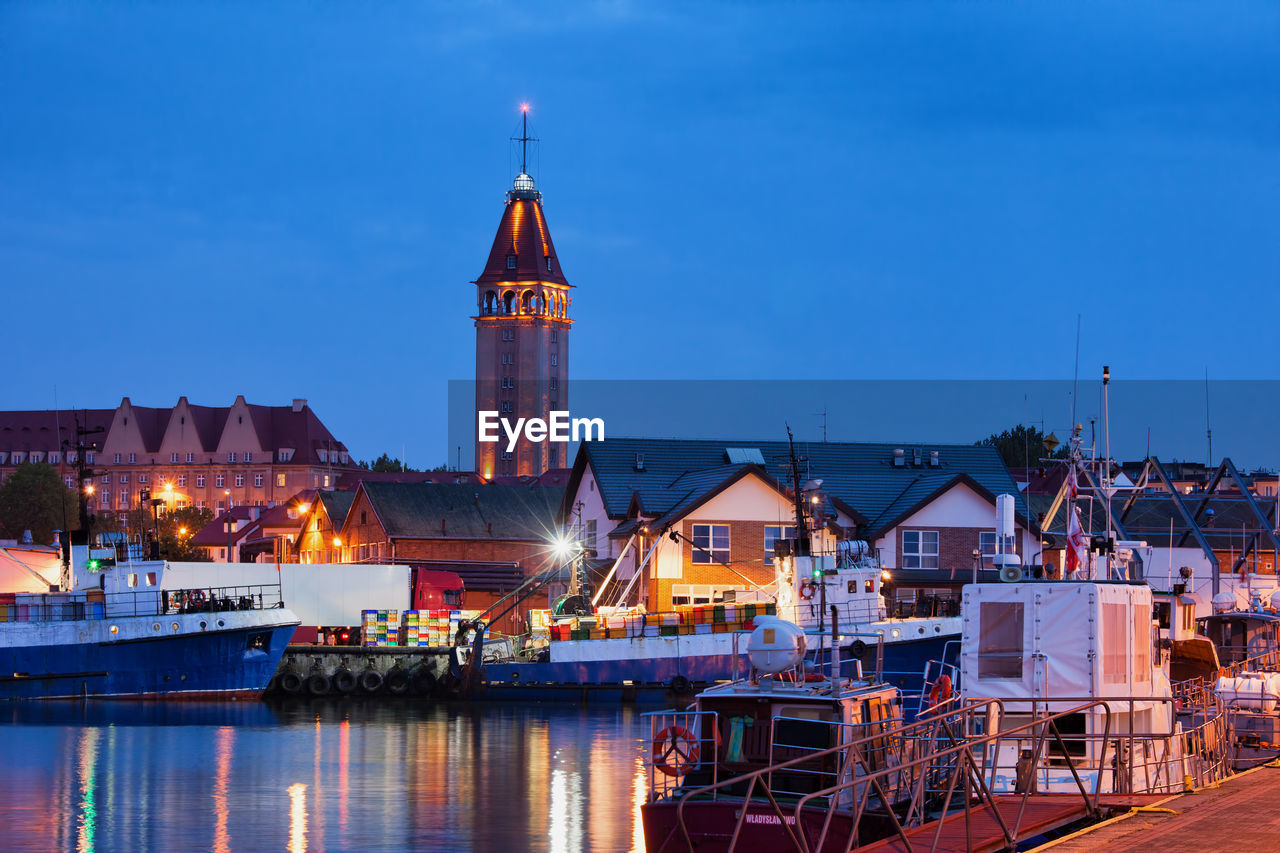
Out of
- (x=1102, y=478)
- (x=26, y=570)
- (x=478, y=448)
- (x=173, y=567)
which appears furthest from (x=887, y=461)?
(x=478, y=448)

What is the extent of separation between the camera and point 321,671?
6412 cm

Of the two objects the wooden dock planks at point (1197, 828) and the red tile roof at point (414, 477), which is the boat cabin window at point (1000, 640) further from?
the red tile roof at point (414, 477)

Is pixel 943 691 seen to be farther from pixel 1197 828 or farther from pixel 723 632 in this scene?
pixel 723 632

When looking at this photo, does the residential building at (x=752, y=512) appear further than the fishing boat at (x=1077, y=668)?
Yes

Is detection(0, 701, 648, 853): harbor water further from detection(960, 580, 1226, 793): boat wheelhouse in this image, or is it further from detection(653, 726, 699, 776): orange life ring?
detection(960, 580, 1226, 793): boat wheelhouse

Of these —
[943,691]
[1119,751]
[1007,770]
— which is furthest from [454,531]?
[1119,751]

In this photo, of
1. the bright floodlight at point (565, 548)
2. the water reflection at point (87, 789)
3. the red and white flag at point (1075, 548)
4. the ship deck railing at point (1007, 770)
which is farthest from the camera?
the bright floodlight at point (565, 548)

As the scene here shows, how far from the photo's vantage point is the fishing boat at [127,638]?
193ft

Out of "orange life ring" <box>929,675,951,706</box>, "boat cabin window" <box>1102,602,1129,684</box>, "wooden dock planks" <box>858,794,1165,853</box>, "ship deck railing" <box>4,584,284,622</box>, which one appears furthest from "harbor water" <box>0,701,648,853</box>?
"wooden dock planks" <box>858,794,1165,853</box>

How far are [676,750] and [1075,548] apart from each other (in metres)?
9.26

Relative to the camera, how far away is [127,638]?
195ft

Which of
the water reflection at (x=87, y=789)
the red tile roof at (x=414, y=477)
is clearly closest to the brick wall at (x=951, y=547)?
the water reflection at (x=87, y=789)

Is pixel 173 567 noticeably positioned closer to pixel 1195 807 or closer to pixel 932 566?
pixel 932 566

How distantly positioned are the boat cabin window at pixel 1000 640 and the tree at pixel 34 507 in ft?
401
